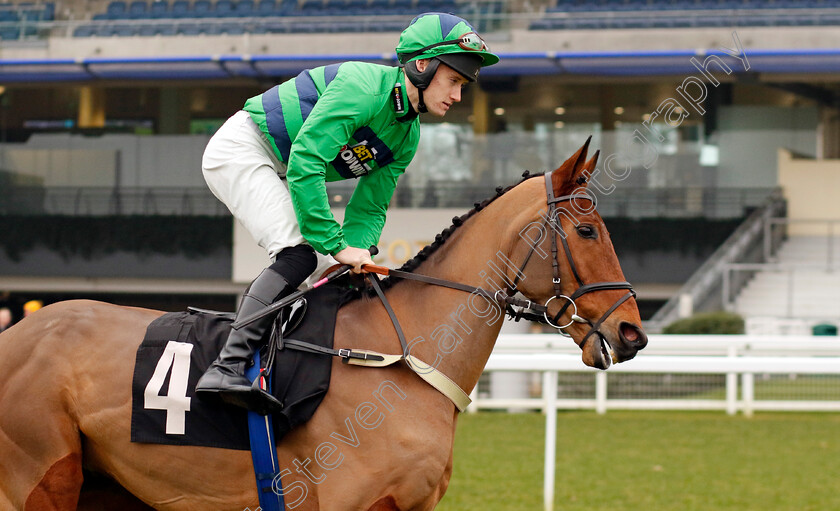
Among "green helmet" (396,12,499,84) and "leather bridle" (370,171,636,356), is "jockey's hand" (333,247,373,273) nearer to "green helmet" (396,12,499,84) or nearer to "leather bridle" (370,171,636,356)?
"leather bridle" (370,171,636,356)

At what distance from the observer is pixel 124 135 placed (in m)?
17.7

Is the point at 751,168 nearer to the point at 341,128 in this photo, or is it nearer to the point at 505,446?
the point at 505,446

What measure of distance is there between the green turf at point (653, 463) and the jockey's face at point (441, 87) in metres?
3.08

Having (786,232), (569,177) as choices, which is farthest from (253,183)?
(786,232)

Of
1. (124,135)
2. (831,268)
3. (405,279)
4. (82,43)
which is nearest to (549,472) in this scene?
(405,279)

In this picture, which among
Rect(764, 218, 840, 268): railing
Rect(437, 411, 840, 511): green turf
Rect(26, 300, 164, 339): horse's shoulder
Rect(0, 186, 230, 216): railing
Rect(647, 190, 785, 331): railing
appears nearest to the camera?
Rect(26, 300, 164, 339): horse's shoulder

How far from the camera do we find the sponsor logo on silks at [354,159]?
2.82m

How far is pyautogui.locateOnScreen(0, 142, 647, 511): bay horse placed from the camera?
2.54 meters

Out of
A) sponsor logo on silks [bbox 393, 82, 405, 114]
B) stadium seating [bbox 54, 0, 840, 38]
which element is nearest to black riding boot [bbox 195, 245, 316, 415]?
sponsor logo on silks [bbox 393, 82, 405, 114]

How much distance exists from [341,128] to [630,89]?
51.4 ft

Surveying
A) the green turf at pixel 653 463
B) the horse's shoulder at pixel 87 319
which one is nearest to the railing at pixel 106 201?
the green turf at pixel 653 463

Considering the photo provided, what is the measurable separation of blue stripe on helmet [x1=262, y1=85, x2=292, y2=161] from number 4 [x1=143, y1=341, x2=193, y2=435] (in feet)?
2.21

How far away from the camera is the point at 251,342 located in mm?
2631

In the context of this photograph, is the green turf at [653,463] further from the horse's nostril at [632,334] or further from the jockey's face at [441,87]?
the jockey's face at [441,87]
